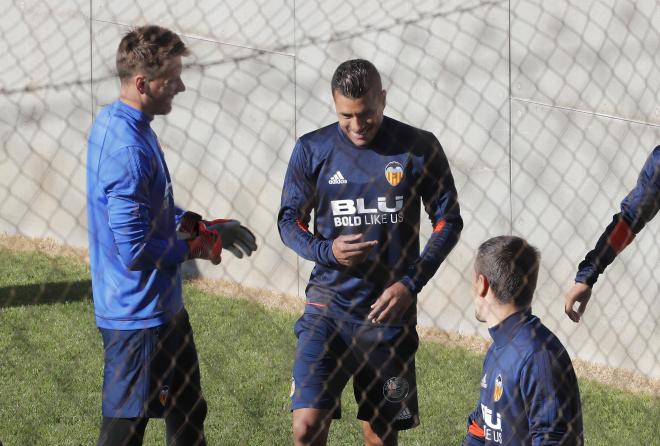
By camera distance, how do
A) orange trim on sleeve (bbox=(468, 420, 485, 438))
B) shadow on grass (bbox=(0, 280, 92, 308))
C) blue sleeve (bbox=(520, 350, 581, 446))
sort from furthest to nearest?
shadow on grass (bbox=(0, 280, 92, 308)) < orange trim on sleeve (bbox=(468, 420, 485, 438)) < blue sleeve (bbox=(520, 350, 581, 446))

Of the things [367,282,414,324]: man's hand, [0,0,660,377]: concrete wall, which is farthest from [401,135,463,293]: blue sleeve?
[0,0,660,377]: concrete wall

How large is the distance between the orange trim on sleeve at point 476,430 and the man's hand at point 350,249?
0.72 metres

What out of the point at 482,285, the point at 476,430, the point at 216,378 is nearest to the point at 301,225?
the point at 482,285

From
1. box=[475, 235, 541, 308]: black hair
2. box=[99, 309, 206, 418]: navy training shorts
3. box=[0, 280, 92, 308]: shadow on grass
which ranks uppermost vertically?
box=[475, 235, 541, 308]: black hair

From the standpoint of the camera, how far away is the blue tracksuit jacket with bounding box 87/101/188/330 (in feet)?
11.3

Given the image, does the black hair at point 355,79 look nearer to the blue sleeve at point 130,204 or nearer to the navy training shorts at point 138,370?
the blue sleeve at point 130,204

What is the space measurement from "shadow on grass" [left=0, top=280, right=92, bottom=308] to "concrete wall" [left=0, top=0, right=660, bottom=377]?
0.46 metres

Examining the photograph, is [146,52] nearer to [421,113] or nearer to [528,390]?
[528,390]

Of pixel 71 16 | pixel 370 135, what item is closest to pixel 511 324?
pixel 370 135

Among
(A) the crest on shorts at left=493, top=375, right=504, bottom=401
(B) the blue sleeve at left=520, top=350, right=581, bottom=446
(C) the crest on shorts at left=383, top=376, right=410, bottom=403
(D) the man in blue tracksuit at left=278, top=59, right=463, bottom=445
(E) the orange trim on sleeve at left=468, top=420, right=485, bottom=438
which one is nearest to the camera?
(B) the blue sleeve at left=520, top=350, right=581, bottom=446

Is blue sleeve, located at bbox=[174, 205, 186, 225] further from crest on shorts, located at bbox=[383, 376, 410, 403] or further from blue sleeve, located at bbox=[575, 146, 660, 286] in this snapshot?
blue sleeve, located at bbox=[575, 146, 660, 286]

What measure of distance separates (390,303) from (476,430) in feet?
2.17

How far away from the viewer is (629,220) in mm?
3777

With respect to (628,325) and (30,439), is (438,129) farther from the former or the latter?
(30,439)
